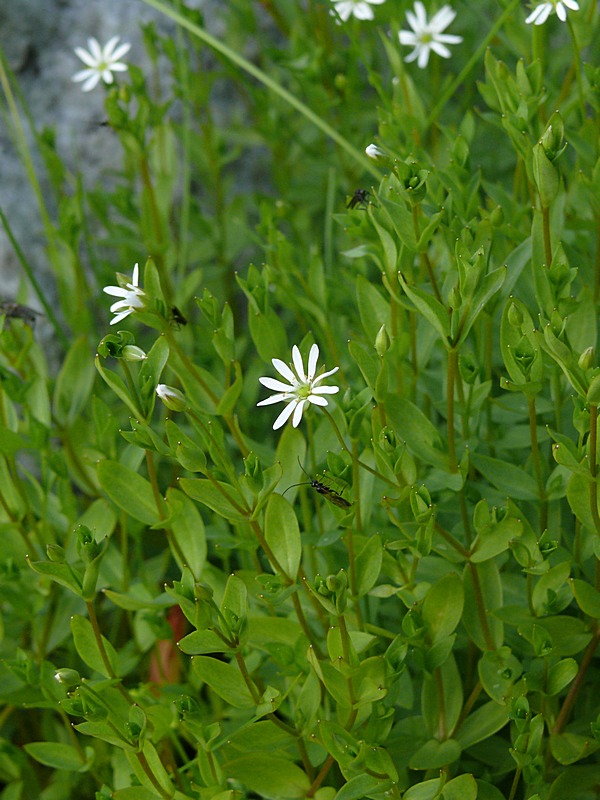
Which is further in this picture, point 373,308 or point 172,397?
point 373,308

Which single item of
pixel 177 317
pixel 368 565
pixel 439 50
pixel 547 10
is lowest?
pixel 368 565

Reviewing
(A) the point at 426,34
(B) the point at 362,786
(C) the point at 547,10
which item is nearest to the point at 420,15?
(A) the point at 426,34

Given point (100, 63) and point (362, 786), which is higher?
point (100, 63)

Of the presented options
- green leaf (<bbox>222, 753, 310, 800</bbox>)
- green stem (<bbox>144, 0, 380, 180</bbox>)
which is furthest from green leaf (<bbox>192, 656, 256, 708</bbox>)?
green stem (<bbox>144, 0, 380, 180</bbox>)

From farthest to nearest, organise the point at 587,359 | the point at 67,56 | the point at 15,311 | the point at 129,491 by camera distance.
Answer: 1. the point at 67,56
2. the point at 15,311
3. the point at 129,491
4. the point at 587,359

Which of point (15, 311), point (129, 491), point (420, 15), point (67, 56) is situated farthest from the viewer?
point (67, 56)

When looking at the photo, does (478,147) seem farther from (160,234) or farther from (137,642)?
(137,642)

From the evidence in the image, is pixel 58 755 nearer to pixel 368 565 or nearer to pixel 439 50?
pixel 368 565

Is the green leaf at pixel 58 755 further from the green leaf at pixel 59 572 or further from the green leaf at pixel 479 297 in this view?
the green leaf at pixel 479 297
